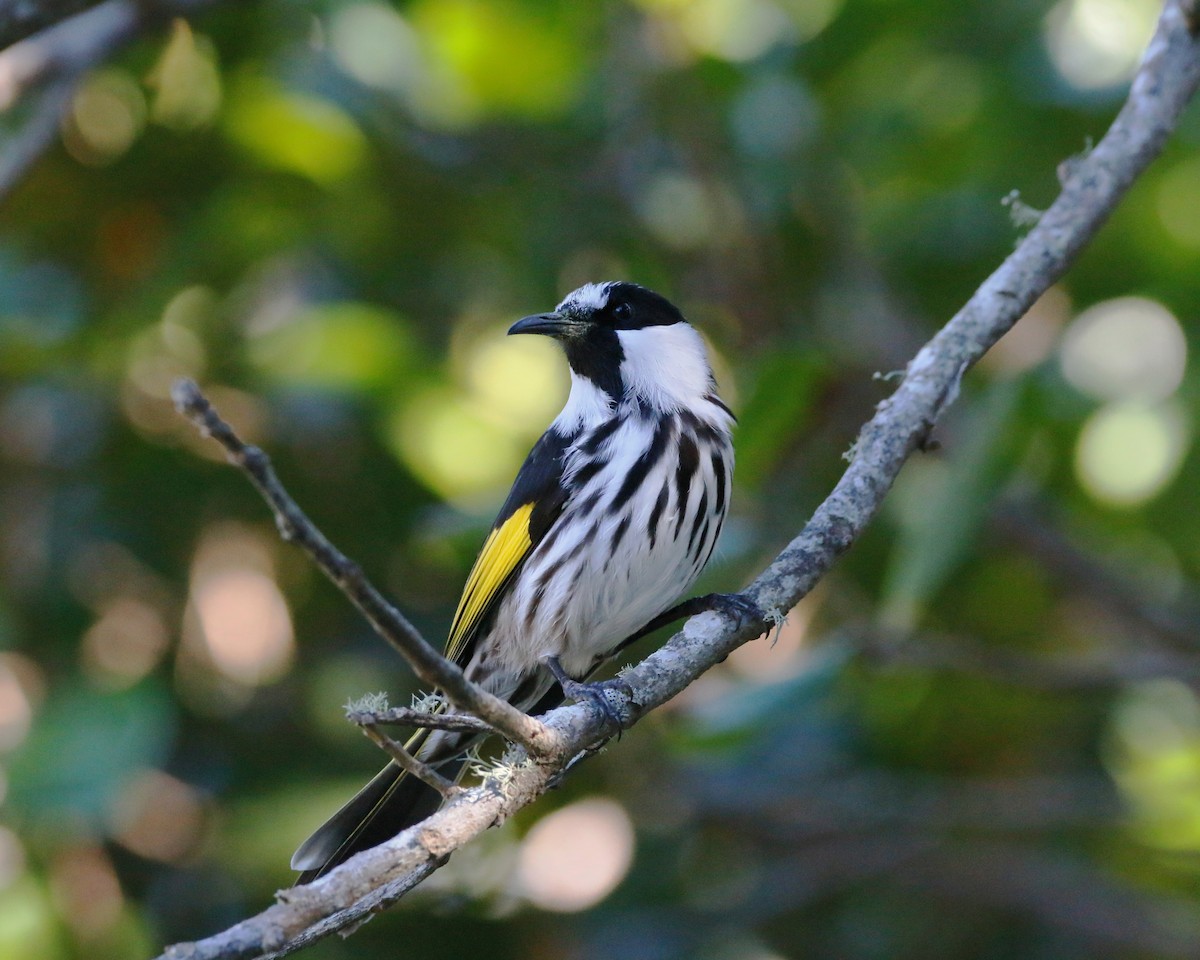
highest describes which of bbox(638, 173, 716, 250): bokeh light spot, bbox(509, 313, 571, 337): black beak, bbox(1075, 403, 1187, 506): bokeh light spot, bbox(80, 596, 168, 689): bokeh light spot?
bbox(638, 173, 716, 250): bokeh light spot

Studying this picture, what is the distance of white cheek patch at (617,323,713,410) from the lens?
3.45 m

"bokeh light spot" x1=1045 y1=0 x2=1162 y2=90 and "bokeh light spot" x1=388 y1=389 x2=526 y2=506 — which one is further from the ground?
"bokeh light spot" x1=1045 y1=0 x2=1162 y2=90

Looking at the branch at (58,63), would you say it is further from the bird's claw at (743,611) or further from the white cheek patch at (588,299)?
the bird's claw at (743,611)

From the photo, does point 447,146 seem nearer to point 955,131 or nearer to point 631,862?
point 955,131

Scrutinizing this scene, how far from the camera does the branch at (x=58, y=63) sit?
11.6 feet

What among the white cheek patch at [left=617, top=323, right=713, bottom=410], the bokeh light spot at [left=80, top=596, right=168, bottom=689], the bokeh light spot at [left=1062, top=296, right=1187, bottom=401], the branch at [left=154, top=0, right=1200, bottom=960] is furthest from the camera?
the bokeh light spot at [left=80, top=596, right=168, bottom=689]

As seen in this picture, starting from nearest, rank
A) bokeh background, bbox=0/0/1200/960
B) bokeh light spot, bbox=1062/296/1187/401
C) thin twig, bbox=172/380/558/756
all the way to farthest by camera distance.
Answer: thin twig, bbox=172/380/558/756 < bokeh light spot, bbox=1062/296/1187/401 < bokeh background, bbox=0/0/1200/960

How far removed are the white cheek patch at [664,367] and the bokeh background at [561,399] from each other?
163 millimetres

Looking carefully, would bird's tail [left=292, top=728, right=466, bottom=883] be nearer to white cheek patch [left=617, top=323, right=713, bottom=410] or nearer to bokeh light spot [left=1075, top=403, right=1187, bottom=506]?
white cheek patch [left=617, top=323, right=713, bottom=410]

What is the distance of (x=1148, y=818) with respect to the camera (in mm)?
3613

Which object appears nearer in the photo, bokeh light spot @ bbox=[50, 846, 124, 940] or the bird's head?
the bird's head

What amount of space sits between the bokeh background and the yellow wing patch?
0.21m

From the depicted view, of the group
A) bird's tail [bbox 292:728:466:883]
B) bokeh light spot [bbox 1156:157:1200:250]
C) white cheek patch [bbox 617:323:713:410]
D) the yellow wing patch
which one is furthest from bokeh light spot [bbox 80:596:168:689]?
bokeh light spot [bbox 1156:157:1200:250]

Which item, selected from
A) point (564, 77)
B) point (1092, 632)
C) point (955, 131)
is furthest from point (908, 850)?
point (564, 77)
